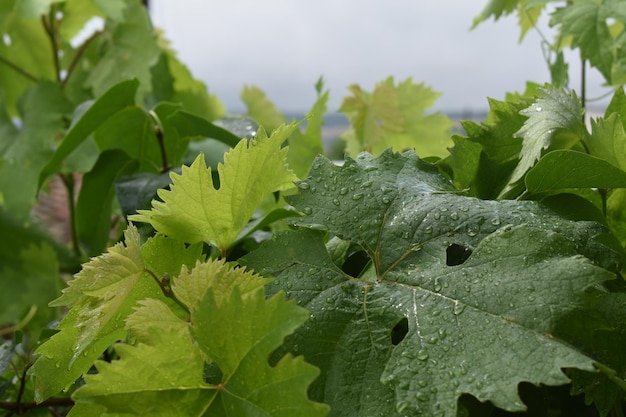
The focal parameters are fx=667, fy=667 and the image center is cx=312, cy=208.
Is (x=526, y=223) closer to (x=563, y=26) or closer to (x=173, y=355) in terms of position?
(x=173, y=355)

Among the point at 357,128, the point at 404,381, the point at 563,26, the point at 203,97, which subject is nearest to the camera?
the point at 404,381

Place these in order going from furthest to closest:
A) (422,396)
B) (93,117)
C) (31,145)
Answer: (31,145), (93,117), (422,396)

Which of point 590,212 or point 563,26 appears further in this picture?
point 563,26

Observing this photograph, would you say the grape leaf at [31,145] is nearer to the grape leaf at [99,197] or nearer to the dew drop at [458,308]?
the grape leaf at [99,197]

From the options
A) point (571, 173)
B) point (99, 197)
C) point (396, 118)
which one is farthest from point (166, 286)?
point (396, 118)

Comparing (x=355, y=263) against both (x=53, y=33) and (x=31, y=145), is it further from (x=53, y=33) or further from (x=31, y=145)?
(x=53, y=33)

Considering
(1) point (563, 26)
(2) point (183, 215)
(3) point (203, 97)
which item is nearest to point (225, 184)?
(2) point (183, 215)

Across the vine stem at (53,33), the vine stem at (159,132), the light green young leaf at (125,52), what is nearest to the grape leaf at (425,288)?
the vine stem at (159,132)
